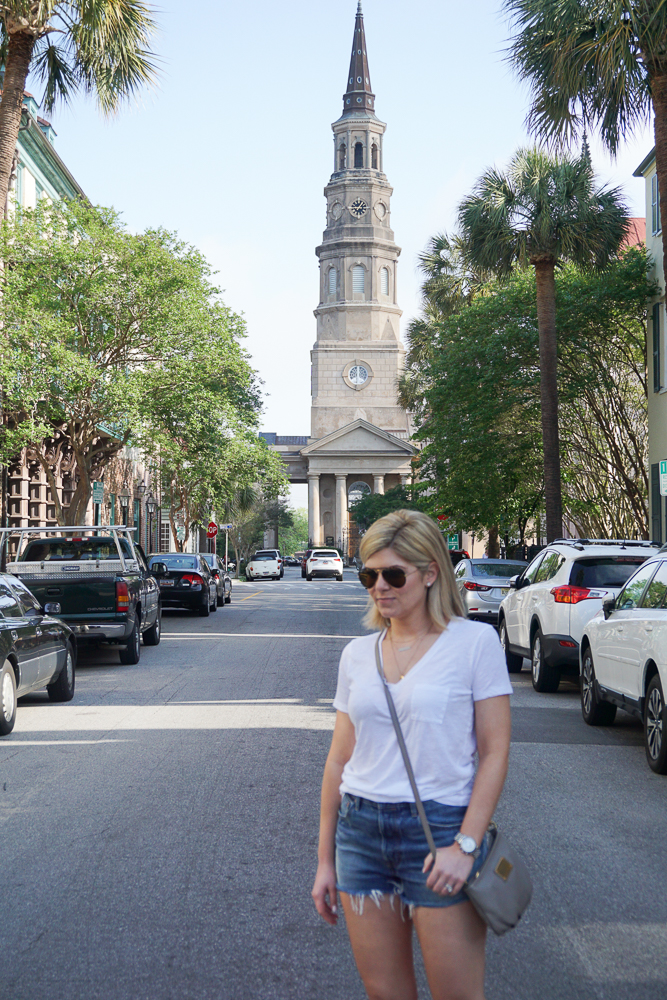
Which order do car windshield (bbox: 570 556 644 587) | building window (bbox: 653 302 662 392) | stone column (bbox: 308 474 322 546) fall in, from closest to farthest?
car windshield (bbox: 570 556 644 587) < building window (bbox: 653 302 662 392) < stone column (bbox: 308 474 322 546)

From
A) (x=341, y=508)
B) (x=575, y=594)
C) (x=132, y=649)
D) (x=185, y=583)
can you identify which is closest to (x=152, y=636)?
(x=132, y=649)

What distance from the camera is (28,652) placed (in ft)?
34.2

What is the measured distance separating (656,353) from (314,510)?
78.3 metres

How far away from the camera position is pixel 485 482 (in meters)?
28.5

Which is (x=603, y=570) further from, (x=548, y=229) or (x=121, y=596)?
(x=548, y=229)

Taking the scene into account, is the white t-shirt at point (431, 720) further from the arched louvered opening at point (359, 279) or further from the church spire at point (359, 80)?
the church spire at point (359, 80)

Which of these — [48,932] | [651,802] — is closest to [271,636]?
[651,802]

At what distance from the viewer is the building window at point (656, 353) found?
88.2 ft

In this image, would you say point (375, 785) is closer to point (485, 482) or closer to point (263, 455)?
point (485, 482)

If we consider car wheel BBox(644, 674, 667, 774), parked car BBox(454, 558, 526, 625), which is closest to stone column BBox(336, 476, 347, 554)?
parked car BBox(454, 558, 526, 625)

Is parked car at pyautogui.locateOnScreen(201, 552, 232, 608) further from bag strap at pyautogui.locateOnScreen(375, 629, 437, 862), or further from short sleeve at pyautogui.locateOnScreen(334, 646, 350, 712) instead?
bag strap at pyautogui.locateOnScreen(375, 629, 437, 862)

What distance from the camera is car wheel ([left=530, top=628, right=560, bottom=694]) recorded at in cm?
1259

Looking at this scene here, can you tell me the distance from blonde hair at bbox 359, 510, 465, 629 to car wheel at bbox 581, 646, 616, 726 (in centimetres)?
739

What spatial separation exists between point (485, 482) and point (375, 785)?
2582 centimetres
